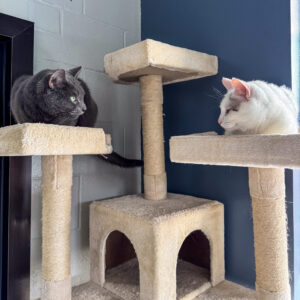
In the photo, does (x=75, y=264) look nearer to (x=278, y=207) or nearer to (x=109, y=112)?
(x=109, y=112)

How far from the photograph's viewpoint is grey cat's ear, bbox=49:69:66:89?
0.93m

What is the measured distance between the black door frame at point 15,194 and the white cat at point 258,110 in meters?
0.83

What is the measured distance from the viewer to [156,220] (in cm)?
101

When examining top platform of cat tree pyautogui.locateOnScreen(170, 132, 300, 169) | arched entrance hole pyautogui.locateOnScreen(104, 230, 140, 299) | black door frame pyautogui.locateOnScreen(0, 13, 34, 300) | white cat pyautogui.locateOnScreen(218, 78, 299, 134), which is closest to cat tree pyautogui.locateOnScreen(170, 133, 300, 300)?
top platform of cat tree pyautogui.locateOnScreen(170, 132, 300, 169)

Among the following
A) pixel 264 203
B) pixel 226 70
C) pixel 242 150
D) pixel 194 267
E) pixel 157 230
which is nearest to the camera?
pixel 242 150

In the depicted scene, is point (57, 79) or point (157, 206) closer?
point (57, 79)

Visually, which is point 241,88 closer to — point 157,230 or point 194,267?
point 157,230

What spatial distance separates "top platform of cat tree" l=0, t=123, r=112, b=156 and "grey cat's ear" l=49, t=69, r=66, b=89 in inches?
6.1

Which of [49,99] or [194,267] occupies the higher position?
[49,99]

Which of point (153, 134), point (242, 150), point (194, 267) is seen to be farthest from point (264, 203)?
point (194, 267)

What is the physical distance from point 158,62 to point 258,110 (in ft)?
1.39

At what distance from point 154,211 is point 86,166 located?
0.47 m

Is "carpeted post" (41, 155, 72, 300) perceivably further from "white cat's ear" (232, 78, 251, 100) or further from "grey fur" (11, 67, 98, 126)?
"white cat's ear" (232, 78, 251, 100)

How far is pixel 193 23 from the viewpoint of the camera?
4.64 ft
